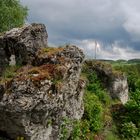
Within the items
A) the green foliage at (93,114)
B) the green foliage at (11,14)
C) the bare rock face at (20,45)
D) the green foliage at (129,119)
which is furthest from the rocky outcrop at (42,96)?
the green foliage at (11,14)

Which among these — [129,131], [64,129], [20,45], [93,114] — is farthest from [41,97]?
[129,131]

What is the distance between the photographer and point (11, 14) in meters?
57.4

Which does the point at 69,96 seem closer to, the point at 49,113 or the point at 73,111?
the point at 73,111

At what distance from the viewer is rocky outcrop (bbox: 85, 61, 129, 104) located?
38.9 meters

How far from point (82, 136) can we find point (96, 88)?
8.62 meters

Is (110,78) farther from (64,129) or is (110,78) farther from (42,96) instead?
(42,96)

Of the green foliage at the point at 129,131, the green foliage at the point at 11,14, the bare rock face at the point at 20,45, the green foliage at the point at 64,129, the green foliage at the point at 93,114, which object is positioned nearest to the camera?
the green foliage at the point at 64,129

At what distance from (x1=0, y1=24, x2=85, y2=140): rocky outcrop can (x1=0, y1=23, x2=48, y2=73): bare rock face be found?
0.40 meters

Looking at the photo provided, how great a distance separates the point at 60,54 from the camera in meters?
26.6

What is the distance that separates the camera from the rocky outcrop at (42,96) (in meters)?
22.4

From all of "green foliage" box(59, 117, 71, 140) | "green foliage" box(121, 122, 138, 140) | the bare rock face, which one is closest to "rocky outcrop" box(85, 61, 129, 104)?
"green foliage" box(121, 122, 138, 140)

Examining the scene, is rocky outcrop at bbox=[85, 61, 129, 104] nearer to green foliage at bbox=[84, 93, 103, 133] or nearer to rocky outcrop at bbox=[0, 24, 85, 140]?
green foliage at bbox=[84, 93, 103, 133]

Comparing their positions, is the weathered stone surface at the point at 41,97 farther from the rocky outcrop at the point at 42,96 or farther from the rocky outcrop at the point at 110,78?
the rocky outcrop at the point at 110,78

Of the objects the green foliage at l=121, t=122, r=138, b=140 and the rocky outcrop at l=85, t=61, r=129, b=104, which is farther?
the rocky outcrop at l=85, t=61, r=129, b=104
